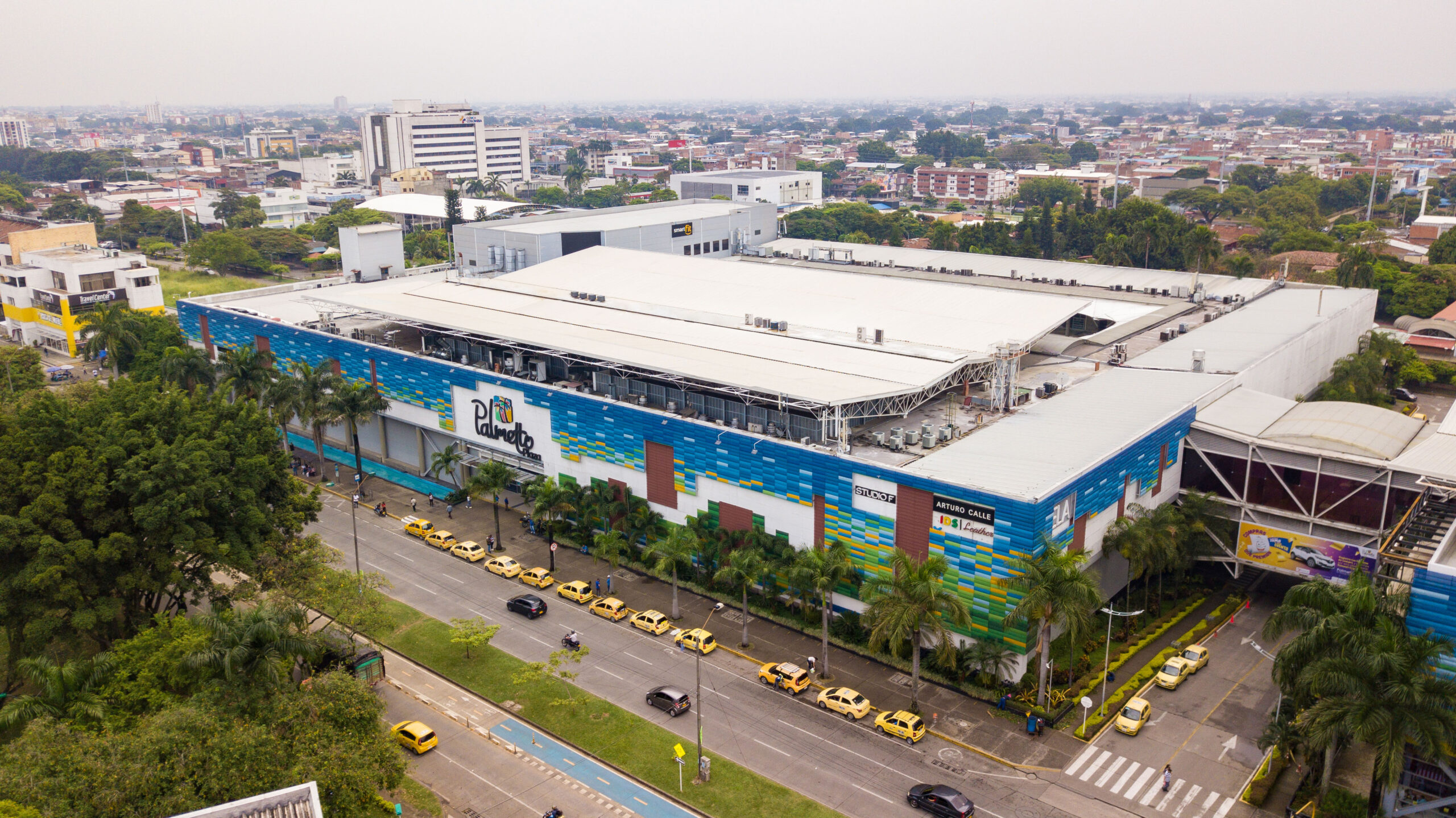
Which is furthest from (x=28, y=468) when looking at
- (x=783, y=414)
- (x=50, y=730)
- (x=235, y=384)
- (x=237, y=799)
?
(x=783, y=414)

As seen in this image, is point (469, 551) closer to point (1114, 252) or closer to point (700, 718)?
point (700, 718)

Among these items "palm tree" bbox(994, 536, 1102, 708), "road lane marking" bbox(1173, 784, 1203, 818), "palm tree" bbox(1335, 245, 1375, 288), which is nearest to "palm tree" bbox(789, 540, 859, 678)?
"palm tree" bbox(994, 536, 1102, 708)

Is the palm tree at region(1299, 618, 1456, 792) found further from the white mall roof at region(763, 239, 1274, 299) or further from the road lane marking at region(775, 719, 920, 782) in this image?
the white mall roof at region(763, 239, 1274, 299)

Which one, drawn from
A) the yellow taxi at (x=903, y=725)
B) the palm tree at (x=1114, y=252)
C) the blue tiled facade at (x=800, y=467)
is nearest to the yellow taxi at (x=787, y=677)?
the yellow taxi at (x=903, y=725)

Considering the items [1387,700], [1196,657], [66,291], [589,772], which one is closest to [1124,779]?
[1387,700]

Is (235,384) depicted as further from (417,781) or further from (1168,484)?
(1168,484)

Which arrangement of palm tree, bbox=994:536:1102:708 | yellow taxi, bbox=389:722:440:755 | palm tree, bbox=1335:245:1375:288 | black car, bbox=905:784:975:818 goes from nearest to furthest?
black car, bbox=905:784:975:818
palm tree, bbox=994:536:1102:708
yellow taxi, bbox=389:722:440:755
palm tree, bbox=1335:245:1375:288

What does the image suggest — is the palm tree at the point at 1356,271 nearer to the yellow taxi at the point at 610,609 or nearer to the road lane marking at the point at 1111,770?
the road lane marking at the point at 1111,770
